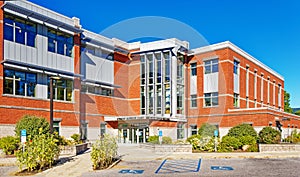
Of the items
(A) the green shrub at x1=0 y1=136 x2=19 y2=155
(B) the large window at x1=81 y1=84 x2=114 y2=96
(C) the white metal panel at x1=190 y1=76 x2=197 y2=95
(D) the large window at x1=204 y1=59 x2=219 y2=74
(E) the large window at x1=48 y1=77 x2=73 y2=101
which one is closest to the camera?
(A) the green shrub at x1=0 y1=136 x2=19 y2=155

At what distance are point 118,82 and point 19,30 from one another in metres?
15.5

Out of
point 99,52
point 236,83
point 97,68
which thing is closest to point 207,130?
point 236,83

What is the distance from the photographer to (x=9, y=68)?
25531 millimetres

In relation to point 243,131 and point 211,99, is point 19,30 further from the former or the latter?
point 211,99

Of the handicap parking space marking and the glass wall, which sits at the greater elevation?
the glass wall

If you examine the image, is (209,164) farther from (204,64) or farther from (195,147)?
(204,64)

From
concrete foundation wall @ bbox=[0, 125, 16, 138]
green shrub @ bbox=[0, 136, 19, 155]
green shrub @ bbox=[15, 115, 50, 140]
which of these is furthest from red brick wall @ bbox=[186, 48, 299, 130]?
green shrub @ bbox=[0, 136, 19, 155]

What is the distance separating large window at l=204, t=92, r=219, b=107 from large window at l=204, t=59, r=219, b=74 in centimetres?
272

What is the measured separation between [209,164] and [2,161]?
34.7 feet

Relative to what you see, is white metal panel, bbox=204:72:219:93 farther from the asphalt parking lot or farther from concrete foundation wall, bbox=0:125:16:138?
the asphalt parking lot

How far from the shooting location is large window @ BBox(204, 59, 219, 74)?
128 feet

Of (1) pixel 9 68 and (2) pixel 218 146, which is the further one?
(1) pixel 9 68

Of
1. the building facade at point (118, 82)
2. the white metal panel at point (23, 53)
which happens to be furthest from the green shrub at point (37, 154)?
the white metal panel at point (23, 53)

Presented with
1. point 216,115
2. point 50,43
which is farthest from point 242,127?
point 50,43
